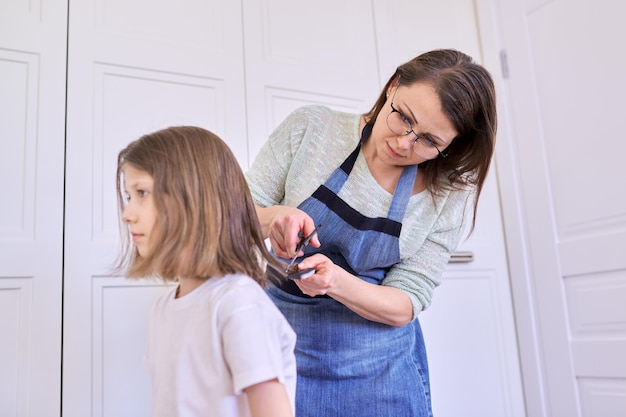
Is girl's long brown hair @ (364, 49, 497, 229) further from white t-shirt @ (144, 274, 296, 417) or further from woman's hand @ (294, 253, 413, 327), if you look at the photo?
white t-shirt @ (144, 274, 296, 417)

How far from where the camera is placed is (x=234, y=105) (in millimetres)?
1979

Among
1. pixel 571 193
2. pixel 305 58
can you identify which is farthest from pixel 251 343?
pixel 571 193

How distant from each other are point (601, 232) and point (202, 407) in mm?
1676

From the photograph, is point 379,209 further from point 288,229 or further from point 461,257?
point 461,257

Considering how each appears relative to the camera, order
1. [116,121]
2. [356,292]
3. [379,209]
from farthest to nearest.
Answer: [116,121] < [379,209] < [356,292]

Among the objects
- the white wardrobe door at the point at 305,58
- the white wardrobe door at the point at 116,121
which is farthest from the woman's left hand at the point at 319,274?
the white wardrobe door at the point at 305,58

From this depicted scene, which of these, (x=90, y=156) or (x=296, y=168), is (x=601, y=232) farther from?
(x=90, y=156)

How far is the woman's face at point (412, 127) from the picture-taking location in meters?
1.21

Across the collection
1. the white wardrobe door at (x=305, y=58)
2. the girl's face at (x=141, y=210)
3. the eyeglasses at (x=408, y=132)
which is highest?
the white wardrobe door at (x=305, y=58)

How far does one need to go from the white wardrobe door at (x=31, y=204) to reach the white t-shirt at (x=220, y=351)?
0.88 meters

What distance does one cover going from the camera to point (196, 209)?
0.85 meters

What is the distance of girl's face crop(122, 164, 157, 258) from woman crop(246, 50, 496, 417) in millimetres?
308

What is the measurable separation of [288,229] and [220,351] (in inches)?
11.4

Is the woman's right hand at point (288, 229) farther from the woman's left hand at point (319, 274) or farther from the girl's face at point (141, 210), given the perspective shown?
the girl's face at point (141, 210)
